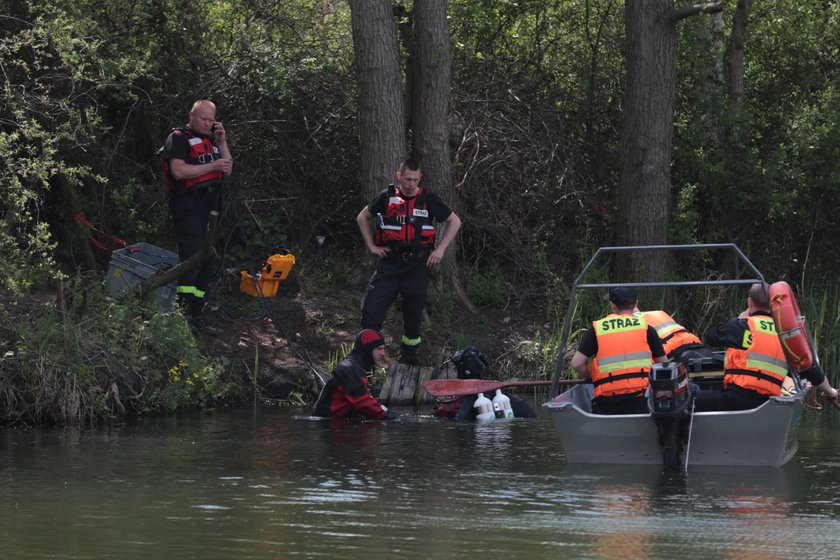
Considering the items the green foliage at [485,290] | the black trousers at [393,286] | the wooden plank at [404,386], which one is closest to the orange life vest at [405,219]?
the black trousers at [393,286]

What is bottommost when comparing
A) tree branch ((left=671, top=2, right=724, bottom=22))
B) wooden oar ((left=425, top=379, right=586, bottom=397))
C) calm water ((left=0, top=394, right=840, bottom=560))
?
calm water ((left=0, top=394, right=840, bottom=560))

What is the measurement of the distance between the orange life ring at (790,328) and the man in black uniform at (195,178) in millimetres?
5741

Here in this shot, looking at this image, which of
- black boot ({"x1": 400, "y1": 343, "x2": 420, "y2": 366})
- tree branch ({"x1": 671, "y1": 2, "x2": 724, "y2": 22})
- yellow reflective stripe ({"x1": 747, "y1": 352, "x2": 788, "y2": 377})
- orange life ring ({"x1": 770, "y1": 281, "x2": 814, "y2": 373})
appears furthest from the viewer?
tree branch ({"x1": 671, "y1": 2, "x2": 724, "y2": 22})

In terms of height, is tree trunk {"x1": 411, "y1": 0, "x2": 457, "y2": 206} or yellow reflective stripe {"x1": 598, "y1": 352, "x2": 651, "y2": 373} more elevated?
tree trunk {"x1": 411, "y1": 0, "x2": 457, "y2": 206}

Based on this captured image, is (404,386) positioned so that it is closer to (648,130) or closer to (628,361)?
(628,361)

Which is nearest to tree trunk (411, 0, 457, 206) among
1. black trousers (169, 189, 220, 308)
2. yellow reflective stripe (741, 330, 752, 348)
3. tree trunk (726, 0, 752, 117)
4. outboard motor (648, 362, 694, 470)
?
black trousers (169, 189, 220, 308)

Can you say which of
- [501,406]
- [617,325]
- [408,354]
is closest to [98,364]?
[408,354]

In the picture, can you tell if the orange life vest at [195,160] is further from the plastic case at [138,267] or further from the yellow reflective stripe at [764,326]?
the yellow reflective stripe at [764,326]

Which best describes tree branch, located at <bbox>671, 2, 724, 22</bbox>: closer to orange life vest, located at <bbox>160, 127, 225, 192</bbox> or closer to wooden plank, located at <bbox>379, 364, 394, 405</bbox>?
wooden plank, located at <bbox>379, 364, 394, 405</bbox>

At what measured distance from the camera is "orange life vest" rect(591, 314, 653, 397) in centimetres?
1007

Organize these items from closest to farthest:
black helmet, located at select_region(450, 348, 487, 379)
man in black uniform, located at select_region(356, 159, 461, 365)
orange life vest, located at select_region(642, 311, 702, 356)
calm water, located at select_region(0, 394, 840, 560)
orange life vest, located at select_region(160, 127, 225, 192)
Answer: calm water, located at select_region(0, 394, 840, 560) < orange life vest, located at select_region(642, 311, 702, 356) < black helmet, located at select_region(450, 348, 487, 379) < man in black uniform, located at select_region(356, 159, 461, 365) < orange life vest, located at select_region(160, 127, 225, 192)

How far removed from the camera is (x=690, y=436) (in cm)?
993

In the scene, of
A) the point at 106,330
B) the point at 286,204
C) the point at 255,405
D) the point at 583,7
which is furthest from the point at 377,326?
the point at 583,7

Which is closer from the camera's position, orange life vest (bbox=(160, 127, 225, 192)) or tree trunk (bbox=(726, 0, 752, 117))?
orange life vest (bbox=(160, 127, 225, 192))
